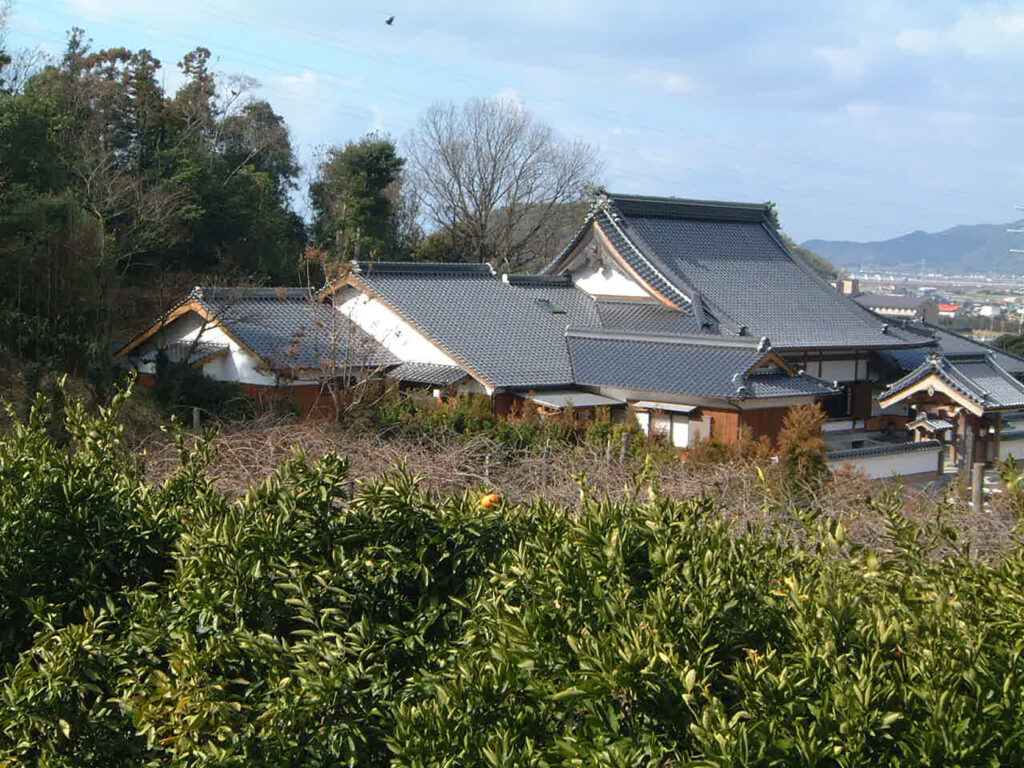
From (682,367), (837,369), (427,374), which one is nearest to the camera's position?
(682,367)

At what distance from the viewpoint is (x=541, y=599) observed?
Result: 12.8ft

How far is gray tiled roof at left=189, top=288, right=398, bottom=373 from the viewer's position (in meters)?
17.6

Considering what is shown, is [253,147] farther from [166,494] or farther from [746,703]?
[746,703]

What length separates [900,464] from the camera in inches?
598

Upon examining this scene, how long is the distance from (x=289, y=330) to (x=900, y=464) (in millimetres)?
10545

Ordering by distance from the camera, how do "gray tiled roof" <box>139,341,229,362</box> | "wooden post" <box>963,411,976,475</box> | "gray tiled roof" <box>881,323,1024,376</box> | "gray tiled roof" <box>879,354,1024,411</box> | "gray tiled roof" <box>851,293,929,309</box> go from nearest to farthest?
"gray tiled roof" <box>879,354,1024,411</box> < "wooden post" <box>963,411,976,475</box> < "gray tiled roof" <box>139,341,229,362</box> < "gray tiled roof" <box>881,323,1024,376</box> < "gray tiled roof" <box>851,293,929,309</box>

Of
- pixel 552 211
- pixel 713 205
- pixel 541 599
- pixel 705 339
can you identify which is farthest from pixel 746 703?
pixel 552 211

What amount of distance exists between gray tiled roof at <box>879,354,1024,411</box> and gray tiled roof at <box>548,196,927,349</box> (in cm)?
395

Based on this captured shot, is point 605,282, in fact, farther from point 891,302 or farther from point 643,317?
point 891,302

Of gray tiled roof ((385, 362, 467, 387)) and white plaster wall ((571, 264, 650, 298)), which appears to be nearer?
gray tiled roof ((385, 362, 467, 387))

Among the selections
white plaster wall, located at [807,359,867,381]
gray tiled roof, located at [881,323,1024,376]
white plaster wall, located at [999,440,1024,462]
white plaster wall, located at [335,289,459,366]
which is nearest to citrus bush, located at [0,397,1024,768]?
white plaster wall, located at [999,440,1024,462]

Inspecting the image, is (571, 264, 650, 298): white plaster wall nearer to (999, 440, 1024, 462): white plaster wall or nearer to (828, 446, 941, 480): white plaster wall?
(828, 446, 941, 480): white plaster wall

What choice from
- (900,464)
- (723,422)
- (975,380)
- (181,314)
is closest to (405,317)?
(181,314)

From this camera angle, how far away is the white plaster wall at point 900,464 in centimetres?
1472
